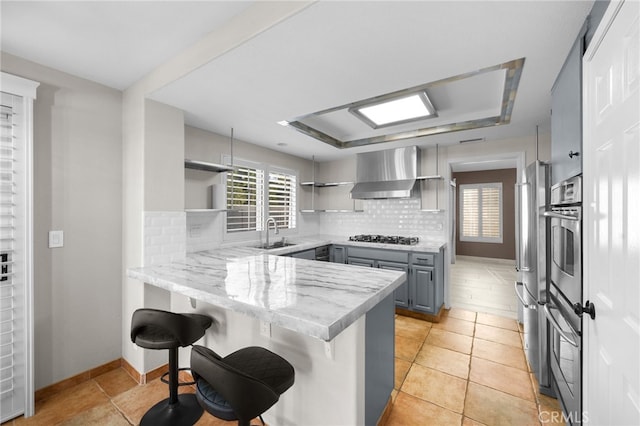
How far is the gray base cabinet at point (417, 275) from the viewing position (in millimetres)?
3303

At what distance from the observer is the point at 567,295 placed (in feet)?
4.96

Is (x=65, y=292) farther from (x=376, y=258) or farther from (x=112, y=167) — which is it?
(x=376, y=258)

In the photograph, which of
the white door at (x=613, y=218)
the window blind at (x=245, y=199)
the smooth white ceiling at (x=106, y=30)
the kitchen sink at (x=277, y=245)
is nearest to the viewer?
the white door at (x=613, y=218)

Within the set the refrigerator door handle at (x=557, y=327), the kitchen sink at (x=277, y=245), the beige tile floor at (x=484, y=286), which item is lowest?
the beige tile floor at (x=484, y=286)

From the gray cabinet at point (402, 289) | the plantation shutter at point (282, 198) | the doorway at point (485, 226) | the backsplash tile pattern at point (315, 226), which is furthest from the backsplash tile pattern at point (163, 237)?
the doorway at point (485, 226)

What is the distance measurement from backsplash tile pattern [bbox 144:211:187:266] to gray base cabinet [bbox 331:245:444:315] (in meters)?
2.39

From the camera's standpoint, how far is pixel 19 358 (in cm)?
182

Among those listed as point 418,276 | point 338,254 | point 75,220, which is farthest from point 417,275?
point 75,220

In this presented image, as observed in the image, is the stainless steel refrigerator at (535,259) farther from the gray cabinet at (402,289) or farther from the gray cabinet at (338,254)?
the gray cabinet at (338,254)

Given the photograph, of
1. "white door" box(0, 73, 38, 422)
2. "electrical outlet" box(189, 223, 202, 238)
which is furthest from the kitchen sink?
"white door" box(0, 73, 38, 422)

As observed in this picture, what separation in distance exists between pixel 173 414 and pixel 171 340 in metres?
0.60

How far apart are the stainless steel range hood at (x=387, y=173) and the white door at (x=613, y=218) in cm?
252

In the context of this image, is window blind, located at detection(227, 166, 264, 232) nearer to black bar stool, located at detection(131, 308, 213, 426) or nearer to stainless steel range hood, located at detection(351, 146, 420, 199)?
stainless steel range hood, located at detection(351, 146, 420, 199)

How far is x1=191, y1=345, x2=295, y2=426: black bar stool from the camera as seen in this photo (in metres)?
0.97
